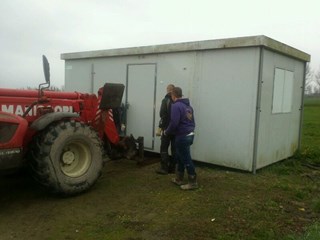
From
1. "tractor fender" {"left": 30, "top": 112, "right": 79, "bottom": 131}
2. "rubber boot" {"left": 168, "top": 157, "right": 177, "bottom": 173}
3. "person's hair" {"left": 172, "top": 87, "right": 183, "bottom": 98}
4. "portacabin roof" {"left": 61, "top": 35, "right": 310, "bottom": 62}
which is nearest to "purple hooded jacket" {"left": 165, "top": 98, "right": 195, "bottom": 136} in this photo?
"person's hair" {"left": 172, "top": 87, "right": 183, "bottom": 98}

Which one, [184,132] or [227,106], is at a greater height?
[227,106]

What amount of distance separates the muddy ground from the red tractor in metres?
0.37

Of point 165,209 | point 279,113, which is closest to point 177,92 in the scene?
point 165,209

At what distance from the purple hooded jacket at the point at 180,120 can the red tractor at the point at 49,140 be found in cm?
128

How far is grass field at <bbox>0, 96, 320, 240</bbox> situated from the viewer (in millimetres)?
4961

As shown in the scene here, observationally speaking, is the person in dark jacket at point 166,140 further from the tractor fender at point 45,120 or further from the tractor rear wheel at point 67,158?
the tractor fender at point 45,120

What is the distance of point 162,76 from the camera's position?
9094 mm

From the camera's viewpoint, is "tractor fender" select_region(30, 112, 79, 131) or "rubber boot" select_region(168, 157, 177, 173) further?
"rubber boot" select_region(168, 157, 177, 173)

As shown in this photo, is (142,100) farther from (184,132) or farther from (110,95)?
(184,132)

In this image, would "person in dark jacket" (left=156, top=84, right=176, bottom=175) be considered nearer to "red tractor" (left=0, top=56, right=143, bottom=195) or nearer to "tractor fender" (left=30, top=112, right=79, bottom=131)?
"red tractor" (left=0, top=56, right=143, bottom=195)

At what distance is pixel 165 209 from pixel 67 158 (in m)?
1.74

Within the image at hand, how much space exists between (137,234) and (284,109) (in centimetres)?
552

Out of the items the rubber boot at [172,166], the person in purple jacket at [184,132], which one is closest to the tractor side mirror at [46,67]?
the person in purple jacket at [184,132]

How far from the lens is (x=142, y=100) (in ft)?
31.3
